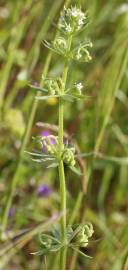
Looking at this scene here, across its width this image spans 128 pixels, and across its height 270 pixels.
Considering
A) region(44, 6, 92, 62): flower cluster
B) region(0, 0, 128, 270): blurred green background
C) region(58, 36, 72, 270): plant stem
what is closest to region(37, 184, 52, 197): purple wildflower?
region(0, 0, 128, 270): blurred green background

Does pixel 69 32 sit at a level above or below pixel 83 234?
above

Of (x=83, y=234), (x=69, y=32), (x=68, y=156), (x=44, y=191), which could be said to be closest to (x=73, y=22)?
(x=69, y=32)

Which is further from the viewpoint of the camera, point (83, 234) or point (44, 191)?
point (44, 191)

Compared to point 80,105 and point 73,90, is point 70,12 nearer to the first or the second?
point 73,90

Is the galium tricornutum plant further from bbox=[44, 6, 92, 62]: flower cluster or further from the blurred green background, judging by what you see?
the blurred green background

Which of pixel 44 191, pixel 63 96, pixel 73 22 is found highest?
pixel 73 22

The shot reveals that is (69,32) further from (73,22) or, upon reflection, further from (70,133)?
(70,133)

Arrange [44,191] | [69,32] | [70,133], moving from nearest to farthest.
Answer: [69,32] < [44,191] < [70,133]

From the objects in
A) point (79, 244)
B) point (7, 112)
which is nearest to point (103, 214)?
point (7, 112)

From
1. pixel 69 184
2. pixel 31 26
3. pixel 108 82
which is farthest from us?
pixel 31 26
